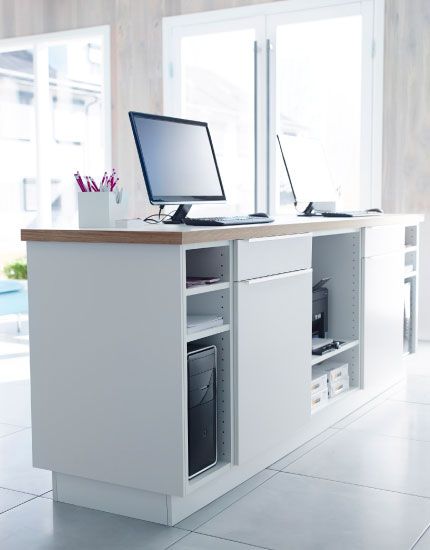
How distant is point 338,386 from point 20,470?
144 cm

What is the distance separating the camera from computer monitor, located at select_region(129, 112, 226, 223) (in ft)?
9.42

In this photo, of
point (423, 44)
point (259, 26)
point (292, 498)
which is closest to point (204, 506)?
point (292, 498)

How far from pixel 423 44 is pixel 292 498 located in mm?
3737

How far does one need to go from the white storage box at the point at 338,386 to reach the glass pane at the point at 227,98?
261 cm

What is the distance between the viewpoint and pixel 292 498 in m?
2.62

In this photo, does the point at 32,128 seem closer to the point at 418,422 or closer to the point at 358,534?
the point at 418,422

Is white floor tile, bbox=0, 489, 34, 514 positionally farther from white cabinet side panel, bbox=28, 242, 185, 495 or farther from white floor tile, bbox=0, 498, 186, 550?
white cabinet side panel, bbox=28, 242, 185, 495

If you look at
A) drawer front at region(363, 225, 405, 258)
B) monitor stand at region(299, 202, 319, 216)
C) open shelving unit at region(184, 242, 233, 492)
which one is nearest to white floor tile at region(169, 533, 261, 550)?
open shelving unit at region(184, 242, 233, 492)

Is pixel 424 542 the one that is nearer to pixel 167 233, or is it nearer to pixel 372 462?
pixel 372 462

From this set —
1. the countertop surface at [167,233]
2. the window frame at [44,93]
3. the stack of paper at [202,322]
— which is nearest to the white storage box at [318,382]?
the countertop surface at [167,233]

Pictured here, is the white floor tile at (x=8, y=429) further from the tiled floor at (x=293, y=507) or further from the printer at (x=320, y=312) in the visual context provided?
the printer at (x=320, y=312)

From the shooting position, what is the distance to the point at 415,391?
13.3ft

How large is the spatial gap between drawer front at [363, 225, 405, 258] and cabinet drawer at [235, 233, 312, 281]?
28.4 inches

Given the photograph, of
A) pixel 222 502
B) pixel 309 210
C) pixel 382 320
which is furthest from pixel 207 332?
pixel 309 210
